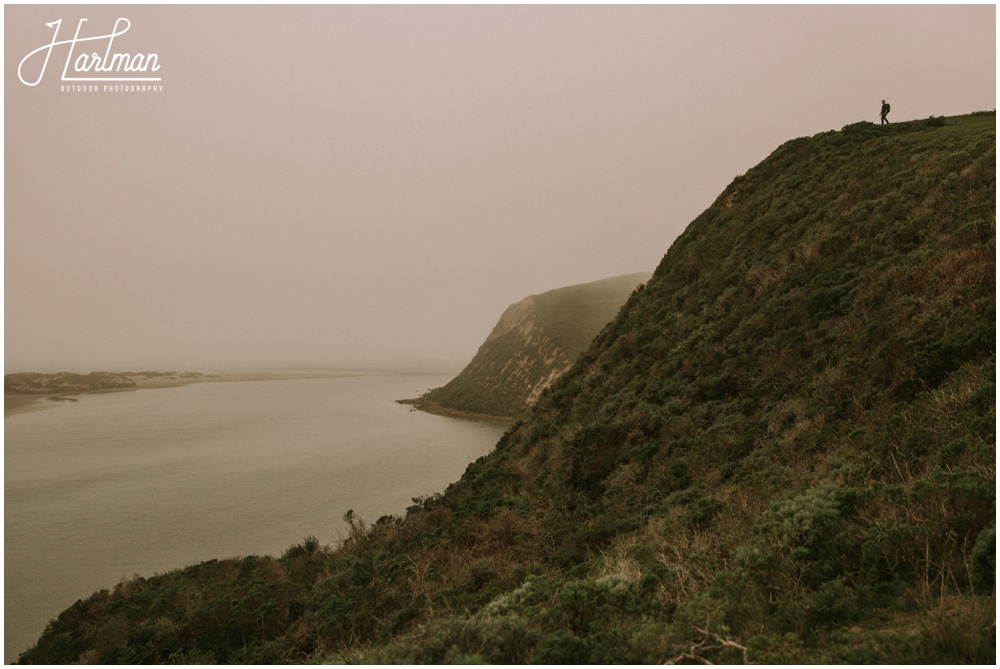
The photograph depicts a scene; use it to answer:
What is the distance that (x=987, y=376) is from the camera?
8625 millimetres

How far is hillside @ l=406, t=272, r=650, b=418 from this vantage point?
6894cm

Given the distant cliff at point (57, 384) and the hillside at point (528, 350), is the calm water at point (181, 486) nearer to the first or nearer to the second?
the hillside at point (528, 350)

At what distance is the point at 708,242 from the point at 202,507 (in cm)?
3195

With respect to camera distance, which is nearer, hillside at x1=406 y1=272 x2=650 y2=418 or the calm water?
the calm water

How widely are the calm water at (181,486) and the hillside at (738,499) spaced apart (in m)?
6.24

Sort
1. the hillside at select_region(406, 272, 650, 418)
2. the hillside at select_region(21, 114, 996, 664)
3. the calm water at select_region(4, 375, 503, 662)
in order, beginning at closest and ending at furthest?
the hillside at select_region(21, 114, 996, 664) → the calm water at select_region(4, 375, 503, 662) → the hillside at select_region(406, 272, 650, 418)

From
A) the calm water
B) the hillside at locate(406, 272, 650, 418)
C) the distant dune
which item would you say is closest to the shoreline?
the hillside at locate(406, 272, 650, 418)

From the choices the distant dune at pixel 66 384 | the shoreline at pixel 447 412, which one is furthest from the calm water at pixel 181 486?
the distant dune at pixel 66 384

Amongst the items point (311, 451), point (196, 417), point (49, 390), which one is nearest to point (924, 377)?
point (311, 451)

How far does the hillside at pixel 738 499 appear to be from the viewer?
572 cm

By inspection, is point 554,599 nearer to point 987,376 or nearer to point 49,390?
point 987,376

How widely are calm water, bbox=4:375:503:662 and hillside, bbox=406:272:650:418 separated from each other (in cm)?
908

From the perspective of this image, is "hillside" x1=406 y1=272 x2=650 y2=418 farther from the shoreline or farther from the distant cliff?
the distant cliff

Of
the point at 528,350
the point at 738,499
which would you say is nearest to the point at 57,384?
the point at 528,350
